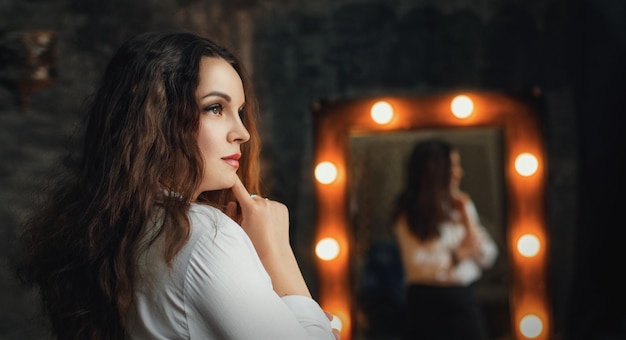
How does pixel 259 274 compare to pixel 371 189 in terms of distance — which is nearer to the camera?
pixel 259 274

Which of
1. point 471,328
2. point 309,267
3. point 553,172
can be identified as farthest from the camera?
point 309,267

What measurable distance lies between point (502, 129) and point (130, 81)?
175 cm

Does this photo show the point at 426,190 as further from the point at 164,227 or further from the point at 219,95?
the point at 164,227

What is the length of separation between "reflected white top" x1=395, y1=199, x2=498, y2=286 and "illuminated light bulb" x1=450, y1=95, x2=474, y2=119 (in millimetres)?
286

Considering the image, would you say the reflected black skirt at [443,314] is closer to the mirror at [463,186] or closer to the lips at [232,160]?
the mirror at [463,186]

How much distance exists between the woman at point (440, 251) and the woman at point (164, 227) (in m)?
1.45

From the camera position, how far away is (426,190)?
237 cm

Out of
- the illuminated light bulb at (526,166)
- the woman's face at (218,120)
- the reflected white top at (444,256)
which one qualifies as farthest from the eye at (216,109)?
the illuminated light bulb at (526,166)

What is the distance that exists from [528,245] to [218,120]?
1713 millimetres

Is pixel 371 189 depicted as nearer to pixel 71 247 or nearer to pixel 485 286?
pixel 485 286

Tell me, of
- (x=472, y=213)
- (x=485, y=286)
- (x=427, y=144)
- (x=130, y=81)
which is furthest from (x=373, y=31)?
(x=130, y=81)

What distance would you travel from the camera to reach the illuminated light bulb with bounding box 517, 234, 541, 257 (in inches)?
94.3

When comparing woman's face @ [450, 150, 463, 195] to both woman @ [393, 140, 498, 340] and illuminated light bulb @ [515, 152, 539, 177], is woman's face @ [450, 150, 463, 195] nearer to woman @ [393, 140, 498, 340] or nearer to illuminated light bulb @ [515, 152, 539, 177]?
woman @ [393, 140, 498, 340]

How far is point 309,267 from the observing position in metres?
2.71
